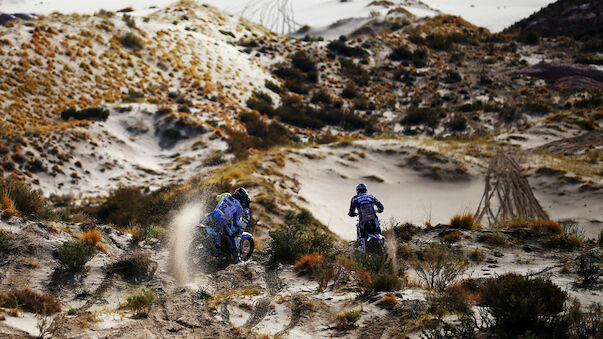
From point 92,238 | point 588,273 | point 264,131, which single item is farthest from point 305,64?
point 588,273

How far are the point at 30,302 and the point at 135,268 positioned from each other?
8.31ft

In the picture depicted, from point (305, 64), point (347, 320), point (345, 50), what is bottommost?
point (347, 320)

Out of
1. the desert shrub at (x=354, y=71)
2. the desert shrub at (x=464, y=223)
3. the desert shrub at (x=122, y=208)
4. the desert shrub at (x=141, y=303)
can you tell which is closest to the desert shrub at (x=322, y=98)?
the desert shrub at (x=354, y=71)

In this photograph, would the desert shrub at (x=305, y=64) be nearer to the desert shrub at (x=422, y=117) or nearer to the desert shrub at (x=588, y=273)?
the desert shrub at (x=422, y=117)

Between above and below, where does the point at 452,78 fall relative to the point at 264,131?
above

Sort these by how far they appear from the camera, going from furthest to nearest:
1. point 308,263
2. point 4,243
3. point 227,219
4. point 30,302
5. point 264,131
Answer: point 264,131, point 227,219, point 308,263, point 4,243, point 30,302

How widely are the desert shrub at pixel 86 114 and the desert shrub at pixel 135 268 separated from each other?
64.6 ft

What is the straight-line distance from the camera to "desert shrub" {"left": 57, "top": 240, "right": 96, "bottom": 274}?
290 inches

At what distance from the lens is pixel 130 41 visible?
38656 millimetres

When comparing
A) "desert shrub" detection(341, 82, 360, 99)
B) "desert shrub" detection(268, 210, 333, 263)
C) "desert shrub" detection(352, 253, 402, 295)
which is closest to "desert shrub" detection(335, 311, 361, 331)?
"desert shrub" detection(352, 253, 402, 295)

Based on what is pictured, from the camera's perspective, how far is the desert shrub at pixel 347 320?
615cm

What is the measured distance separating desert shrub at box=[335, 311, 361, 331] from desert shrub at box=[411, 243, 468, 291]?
5.64ft

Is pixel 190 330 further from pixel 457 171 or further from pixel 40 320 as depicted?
pixel 457 171

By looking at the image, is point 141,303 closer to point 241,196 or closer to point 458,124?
point 241,196
